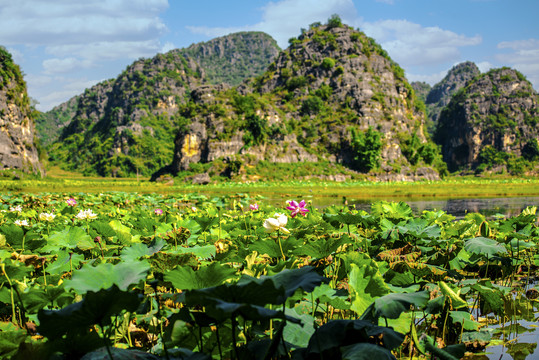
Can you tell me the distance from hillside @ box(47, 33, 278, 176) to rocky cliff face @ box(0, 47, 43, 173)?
149 feet

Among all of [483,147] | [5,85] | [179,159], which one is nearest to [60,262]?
[179,159]

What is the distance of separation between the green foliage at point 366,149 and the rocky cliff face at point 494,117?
1903 inches

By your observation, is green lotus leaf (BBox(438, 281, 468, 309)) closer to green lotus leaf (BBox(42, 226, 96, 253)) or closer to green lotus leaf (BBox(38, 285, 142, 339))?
green lotus leaf (BBox(38, 285, 142, 339))

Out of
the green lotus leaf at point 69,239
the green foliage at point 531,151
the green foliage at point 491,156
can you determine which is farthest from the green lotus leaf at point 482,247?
the green foliage at point 531,151

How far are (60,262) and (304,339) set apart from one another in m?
2.00

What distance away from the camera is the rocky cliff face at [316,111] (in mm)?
63500

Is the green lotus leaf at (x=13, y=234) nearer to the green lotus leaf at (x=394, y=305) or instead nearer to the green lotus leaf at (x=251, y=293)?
the green lotus leaf at (x=251, y=293)

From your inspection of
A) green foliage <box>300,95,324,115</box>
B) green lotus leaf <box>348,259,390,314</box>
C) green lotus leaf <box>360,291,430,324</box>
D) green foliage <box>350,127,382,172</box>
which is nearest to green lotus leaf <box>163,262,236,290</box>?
green lotus leaf <box>360,291,430,324</box>

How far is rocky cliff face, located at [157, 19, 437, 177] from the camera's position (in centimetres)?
6350

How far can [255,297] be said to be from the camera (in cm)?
131

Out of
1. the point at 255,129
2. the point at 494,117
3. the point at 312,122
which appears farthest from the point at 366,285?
the point at 494,117

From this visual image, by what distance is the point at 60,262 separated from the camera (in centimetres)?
293

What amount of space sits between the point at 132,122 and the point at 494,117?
10018 cm

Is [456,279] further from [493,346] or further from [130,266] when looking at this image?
[130,266]
